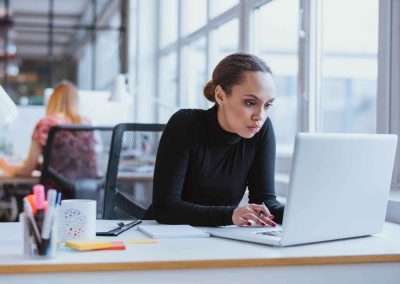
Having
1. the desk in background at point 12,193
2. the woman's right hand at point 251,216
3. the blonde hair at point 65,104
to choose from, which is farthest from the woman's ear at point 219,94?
the blonde hair at point 65,104

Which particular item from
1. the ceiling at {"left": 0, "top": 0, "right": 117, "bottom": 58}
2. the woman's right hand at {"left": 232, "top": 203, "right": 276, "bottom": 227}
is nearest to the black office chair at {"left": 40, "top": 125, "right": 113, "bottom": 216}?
the woman's right hand at {"left": 232, "top": 203, "right": 276, "bottom": 227}

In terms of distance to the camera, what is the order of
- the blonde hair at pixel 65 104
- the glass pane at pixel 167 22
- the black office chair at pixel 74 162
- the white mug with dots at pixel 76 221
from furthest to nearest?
the glass pane at pixel 167 22
the blonde hair at pixel 65 104
the black office chair at pixel 74 162
the white mug with dots at pixel 76 221

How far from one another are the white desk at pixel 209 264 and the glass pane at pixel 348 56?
102 cm

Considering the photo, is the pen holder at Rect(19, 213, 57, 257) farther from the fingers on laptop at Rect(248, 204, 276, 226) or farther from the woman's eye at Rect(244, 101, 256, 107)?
the woman's eye at Rect(244, 101, 256, 107)

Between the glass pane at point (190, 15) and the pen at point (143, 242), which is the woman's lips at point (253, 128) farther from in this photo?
the glass pane at point (190, 15)

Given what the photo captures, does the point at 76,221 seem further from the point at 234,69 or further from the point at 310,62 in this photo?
the point at 310,62

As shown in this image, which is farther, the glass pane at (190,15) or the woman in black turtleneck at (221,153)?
the glass pane at (190,15)

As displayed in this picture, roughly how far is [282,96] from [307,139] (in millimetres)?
2330

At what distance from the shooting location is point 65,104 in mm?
4137

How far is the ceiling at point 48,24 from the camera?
8836 millimetres

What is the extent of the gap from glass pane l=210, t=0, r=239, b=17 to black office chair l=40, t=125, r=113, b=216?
3.70 ft

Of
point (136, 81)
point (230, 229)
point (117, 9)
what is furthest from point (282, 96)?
point (117, 9)

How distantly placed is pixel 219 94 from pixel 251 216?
1.50 ft

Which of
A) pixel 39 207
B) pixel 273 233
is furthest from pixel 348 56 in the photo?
pixel 39 207
